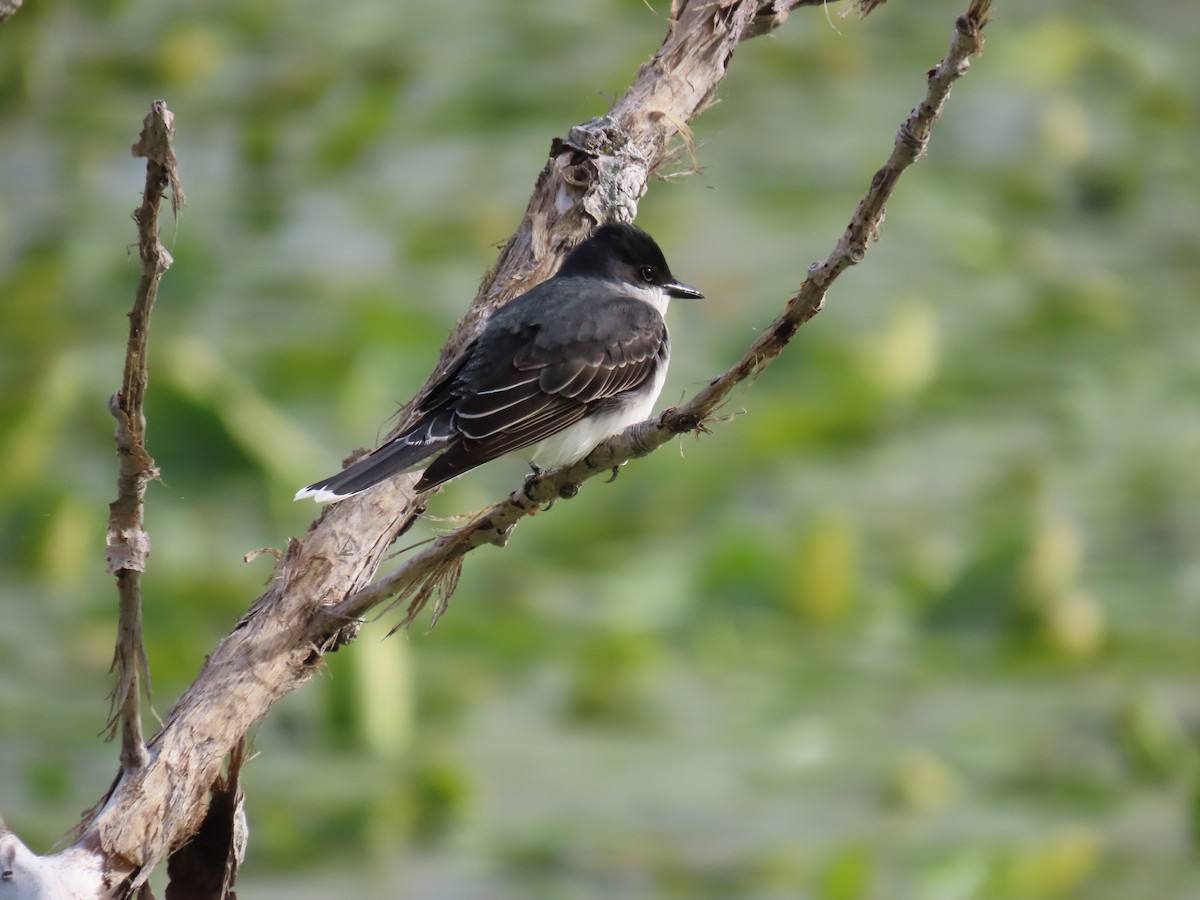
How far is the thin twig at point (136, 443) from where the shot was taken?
5.90 feet

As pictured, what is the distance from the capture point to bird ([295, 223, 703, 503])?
3223 millimetres

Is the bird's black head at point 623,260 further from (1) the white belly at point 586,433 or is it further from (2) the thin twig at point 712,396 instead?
(2) the thin twig at point 712,396

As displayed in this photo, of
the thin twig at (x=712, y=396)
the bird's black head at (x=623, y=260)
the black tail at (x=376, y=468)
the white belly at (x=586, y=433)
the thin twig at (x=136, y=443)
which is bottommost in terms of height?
the thin twig at (x=136, y=443)

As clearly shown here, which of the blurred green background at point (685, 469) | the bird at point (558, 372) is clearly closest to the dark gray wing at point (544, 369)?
the bird at point (558, 372)

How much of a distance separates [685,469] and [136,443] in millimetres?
3584

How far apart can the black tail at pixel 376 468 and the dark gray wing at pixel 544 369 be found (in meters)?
0.11

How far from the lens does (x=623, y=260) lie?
3775 millimetres

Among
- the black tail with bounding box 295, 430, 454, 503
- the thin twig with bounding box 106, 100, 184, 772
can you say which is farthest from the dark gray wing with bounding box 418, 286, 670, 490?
the thin twig with bounding box 106, 100, 184, 772

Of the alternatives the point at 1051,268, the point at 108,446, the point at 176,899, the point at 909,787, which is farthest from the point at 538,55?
the point at 176,899

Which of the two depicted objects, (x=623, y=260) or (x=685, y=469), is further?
(x=685, y=469)

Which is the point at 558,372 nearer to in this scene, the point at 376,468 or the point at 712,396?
the point at 376,468

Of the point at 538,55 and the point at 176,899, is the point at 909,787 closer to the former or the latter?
the point at 176,899

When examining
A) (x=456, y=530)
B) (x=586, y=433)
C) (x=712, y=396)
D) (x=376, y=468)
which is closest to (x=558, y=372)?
(x=586, y=433)

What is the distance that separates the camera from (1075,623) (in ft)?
15.9
